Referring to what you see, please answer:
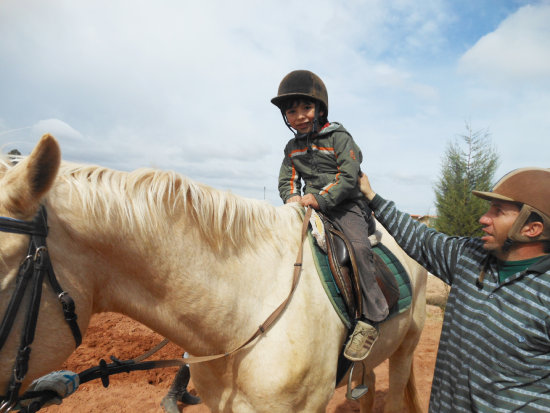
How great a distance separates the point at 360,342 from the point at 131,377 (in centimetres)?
412

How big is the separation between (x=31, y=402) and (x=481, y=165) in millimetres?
11735

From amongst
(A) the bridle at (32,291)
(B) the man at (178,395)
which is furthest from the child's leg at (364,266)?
(B) the man at (178,395)

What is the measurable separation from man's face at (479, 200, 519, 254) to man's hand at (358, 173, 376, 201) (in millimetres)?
832

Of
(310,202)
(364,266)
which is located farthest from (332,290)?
(310,202)

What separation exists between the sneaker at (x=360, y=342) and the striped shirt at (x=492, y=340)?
0.41 meters

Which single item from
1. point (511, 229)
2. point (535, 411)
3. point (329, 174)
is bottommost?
point (535, 411)

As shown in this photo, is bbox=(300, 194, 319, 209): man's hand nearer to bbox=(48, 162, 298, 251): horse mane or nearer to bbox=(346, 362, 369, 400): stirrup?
bbox=(48, 162, 298, 251): horse mane

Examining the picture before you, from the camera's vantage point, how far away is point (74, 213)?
1.36 metres

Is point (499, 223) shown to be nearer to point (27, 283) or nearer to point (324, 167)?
point (324, 167)

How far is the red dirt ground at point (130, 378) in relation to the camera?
13.1ft

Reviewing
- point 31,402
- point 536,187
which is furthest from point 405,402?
point 31,402

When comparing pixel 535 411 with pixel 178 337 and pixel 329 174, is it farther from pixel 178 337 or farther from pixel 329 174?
pixel 329 174

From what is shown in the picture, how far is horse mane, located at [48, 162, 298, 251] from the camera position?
141 centimetres

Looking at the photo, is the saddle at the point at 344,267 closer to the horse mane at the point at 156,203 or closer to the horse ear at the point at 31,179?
the horse mane at the point at 156,203
